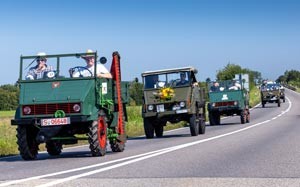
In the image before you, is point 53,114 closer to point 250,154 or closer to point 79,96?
point 79,96

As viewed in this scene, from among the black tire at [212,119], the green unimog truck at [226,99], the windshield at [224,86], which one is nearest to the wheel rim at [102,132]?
the green unimog truck at [226,99]

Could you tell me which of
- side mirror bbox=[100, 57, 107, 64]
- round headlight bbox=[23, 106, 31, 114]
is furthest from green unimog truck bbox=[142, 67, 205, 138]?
round headlight bbox=[23, 106, 31, 114]

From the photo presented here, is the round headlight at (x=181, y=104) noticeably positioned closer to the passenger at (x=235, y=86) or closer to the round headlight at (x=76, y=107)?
the round headlight at (x=76, y=107)

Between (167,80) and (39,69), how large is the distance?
9483 millimetres

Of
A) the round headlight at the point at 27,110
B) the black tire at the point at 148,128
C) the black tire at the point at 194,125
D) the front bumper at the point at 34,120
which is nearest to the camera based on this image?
the front bumper at the point at 34,120

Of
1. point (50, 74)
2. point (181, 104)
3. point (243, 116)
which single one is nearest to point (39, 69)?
point (50, 74)

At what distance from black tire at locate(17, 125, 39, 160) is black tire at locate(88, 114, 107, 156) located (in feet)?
4.70

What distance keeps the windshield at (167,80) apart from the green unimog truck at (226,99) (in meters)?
10.3

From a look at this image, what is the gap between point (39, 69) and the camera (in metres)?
14.8

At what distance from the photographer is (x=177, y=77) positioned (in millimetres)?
23500

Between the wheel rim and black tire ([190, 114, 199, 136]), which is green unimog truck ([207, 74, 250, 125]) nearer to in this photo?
black tire ([190, 114, 199, 136])

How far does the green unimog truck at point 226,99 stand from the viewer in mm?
33594

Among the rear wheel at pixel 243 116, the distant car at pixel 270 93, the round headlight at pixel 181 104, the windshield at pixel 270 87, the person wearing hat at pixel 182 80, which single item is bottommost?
the rear wheel at pixel 243 116

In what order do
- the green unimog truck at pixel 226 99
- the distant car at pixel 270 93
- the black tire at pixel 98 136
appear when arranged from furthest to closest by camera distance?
the distant car at pixel 270 93 → the green unimog truck at pixel 226 99 → the black tire at pixel 98 136
